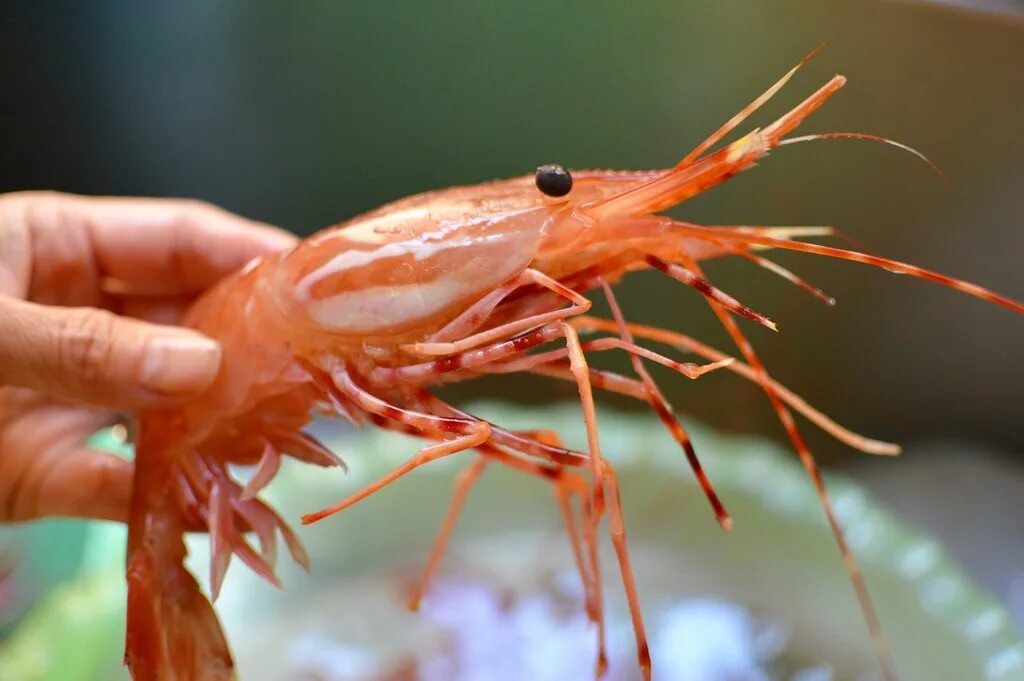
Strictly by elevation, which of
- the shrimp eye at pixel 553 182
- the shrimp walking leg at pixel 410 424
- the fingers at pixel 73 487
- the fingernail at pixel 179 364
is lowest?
the fingers at pixel 73 487

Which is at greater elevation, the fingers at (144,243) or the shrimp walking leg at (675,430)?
the fingers at (144,243)

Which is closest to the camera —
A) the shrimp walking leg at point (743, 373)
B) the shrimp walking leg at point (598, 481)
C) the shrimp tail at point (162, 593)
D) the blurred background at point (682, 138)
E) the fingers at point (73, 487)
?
the shrimp walking leg at point (598, 481)

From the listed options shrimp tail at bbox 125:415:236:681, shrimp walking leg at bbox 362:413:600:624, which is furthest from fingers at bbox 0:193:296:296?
shrimp walking leg at bbox 362:413:600:624

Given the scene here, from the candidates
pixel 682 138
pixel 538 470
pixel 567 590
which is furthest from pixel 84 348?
pixel 682 138

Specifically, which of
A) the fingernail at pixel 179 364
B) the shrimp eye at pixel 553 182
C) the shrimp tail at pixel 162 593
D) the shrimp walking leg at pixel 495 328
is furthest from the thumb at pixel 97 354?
the shrimp eye at pixel 553 182

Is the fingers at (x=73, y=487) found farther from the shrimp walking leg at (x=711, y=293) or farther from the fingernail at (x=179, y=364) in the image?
the shrimp walking leg at (x=711, y=293)

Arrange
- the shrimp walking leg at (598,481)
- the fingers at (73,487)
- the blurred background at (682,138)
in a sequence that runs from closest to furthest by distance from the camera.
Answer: the shrimp walking leg at (598,481)
the fingers at (73,487)
the blurred background at (682,138)
